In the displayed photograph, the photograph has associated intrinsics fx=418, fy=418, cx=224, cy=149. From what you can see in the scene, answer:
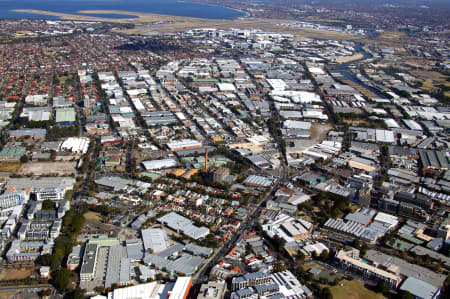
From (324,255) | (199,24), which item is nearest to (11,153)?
(324,255)

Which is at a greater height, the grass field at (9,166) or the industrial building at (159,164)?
the industrial building at (159,164)

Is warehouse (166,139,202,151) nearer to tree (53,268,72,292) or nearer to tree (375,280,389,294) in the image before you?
tree (53,268,72,292)

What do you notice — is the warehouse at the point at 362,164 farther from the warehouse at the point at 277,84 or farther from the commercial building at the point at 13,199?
the commercial building at the point at 13,199

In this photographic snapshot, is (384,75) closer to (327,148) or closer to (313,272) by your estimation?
(327,148)

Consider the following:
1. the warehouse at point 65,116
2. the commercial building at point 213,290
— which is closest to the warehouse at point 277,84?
the warehouse at point 65,116

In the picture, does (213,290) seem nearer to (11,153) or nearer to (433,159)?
(11,153)

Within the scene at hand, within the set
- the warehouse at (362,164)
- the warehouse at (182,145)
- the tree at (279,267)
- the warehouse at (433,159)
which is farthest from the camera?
the warehouse at (182,145)

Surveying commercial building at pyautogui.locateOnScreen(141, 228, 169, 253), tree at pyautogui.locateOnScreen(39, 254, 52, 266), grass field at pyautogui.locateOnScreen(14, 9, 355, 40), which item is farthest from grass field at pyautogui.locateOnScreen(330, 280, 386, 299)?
grass field at pyautogui.locateOnScreen(14, 9, 355, 40)
